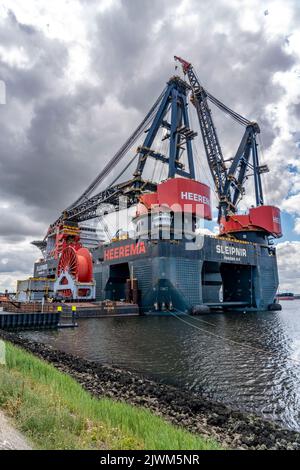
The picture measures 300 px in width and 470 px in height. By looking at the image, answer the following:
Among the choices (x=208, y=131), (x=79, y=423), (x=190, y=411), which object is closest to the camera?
(x=79, y=423)

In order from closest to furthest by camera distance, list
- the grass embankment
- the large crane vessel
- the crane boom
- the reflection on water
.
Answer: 1. the grass embankment
2. the reflection on water
3. the large crane vessel
4. the crane boom

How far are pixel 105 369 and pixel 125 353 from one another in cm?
392

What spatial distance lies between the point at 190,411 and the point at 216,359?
23.5 feet

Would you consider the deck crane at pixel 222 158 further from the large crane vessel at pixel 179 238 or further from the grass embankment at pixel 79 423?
the grass embankment at pixel 79 423

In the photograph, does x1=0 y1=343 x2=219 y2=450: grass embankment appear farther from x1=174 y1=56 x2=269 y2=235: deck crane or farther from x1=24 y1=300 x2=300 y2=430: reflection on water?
x1=174 y1=56 x2=269 y2=235: deck crane

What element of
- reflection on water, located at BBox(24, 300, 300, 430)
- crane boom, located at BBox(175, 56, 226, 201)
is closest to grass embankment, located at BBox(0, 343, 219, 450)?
reflection on water, located at BBox(24, 300, 300, 430)

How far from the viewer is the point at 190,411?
926 cm

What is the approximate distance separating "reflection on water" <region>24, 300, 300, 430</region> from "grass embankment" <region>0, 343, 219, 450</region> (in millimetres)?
4639

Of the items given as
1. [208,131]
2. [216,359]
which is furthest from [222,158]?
[216,359]

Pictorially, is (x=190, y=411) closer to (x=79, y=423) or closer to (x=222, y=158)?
(x=79, y=423)

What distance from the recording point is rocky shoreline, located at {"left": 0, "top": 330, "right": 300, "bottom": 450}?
294 inches

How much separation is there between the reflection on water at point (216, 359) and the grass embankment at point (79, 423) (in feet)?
15.2
